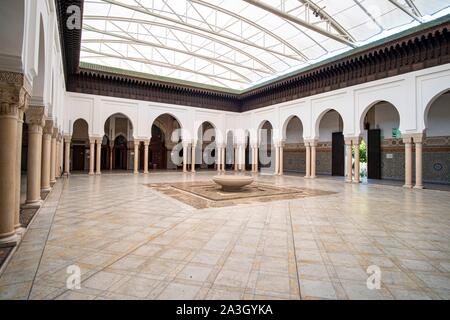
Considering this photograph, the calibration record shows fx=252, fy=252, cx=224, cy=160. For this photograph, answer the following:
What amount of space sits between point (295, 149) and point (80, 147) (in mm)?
15364

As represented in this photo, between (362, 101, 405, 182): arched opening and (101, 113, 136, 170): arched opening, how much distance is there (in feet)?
52.6

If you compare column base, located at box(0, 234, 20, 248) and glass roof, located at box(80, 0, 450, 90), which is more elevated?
glass roof, located at box(80, 0, 450, 90)

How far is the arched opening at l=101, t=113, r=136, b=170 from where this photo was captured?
62.2ft

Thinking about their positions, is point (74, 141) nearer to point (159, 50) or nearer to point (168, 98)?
point (168, 98)

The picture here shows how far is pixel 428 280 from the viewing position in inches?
88.3

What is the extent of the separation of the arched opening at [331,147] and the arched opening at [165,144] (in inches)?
433

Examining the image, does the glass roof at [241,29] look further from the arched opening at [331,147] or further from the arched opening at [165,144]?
the arched opening at [165,144]

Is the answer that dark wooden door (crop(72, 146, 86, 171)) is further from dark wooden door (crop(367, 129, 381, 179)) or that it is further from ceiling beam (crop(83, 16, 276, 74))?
dark wooden door (crop(367, 129, 381, 179))

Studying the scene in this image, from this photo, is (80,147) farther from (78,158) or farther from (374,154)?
(374,154)

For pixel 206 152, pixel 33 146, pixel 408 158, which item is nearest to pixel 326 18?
pixel 408 158

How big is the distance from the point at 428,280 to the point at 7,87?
15.6 feet

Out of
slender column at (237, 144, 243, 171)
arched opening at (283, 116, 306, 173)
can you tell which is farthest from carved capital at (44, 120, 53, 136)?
arched opening at (283, 116, 306, 173)

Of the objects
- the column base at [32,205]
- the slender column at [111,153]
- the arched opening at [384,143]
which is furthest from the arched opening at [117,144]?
the arched opening at [384,143]

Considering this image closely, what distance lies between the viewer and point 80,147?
17781 millimetres
